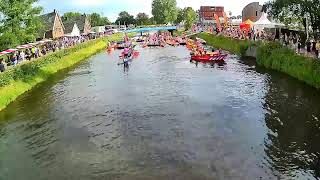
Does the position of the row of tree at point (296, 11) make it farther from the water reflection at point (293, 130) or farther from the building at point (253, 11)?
the building at point (253, 11)

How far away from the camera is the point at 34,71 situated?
205 ft

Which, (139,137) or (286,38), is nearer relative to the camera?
(139,137)

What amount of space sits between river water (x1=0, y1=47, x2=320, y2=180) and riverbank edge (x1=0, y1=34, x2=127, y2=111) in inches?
54.3

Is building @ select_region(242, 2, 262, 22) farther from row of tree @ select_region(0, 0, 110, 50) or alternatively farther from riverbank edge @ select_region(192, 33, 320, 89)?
row of tree @ select_region(0, 0, 110, 50)

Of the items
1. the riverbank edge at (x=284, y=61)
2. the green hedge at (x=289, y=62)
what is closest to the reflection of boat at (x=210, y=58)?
the riverbank edge at (x=284, y=61)

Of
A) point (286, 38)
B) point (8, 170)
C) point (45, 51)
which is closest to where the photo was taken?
Result: point (8, 170)

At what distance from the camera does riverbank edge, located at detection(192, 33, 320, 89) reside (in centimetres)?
4932

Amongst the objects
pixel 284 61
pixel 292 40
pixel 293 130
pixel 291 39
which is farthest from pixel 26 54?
pixel 293 130

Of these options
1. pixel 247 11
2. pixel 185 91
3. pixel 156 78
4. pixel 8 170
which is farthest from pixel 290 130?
pixel 247 11

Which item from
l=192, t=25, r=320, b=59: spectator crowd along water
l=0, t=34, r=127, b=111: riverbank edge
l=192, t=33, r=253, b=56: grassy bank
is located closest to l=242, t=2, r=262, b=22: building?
l=192, t=33, r=253, b=56: grassy bank

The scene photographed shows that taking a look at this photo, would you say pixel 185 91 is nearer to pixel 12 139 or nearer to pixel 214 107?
pixel 214 107

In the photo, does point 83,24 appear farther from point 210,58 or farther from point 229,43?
point 210,58

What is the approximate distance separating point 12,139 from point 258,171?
20079 millimetres

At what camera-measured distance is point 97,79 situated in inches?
2485
